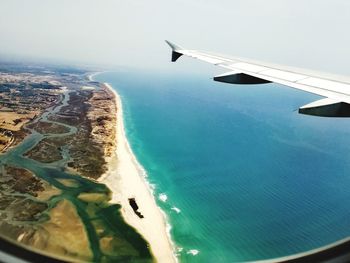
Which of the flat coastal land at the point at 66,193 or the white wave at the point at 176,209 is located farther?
the white wave at the point at 176,209

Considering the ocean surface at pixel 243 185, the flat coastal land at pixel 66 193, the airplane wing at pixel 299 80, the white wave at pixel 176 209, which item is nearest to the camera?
the airplane wing at pixel 299 80

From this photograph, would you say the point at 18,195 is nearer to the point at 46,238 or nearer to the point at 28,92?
the point at 46,238

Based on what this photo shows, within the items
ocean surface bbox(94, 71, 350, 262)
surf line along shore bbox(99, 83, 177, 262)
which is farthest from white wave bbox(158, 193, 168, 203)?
surf line along shore bbox(99, 83, 177, 262)

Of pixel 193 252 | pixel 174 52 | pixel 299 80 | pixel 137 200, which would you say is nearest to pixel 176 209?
pixel 137 200

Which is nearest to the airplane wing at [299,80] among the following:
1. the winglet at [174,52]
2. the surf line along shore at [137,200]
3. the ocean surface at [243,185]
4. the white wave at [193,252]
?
the winglet at [174,52]

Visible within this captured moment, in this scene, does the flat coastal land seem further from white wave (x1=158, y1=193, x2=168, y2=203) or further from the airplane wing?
the airplane wing

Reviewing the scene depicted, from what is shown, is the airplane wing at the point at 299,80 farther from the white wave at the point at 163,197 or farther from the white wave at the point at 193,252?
A: the white wave at the point at 163,197
